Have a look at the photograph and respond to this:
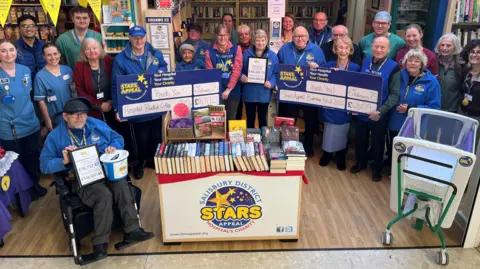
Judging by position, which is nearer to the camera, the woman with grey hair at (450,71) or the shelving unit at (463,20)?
the woman with grey hair at (450,71)

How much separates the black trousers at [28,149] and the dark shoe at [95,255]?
1.50 meters

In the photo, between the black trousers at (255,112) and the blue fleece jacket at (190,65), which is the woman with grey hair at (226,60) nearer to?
the blue fleece jacket at (190,65)

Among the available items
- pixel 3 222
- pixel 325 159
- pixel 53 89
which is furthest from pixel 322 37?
pixel 3 222

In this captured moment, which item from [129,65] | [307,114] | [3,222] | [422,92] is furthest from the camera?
[307,114]

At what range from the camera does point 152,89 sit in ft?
13.6

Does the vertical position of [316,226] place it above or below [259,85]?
below

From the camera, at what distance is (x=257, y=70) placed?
4.72 metres

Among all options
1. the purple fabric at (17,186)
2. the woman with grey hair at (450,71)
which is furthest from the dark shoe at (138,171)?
the woman with grey hair at (450,71)

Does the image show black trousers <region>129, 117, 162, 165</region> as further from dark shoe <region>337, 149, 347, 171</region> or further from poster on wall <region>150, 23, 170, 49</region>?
dark shoe <region>337, 149, 347, 171</region>

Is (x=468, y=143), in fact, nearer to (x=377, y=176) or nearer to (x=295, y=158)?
(x=295, y=158)

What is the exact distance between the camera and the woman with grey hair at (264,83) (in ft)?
15.4

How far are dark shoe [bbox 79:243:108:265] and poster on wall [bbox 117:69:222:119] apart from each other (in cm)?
135

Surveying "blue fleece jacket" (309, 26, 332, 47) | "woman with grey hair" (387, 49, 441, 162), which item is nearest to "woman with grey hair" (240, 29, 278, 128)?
"blue fleece jacket" (309, 26, 332, 47)

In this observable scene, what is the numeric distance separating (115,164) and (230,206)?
0.99 m
